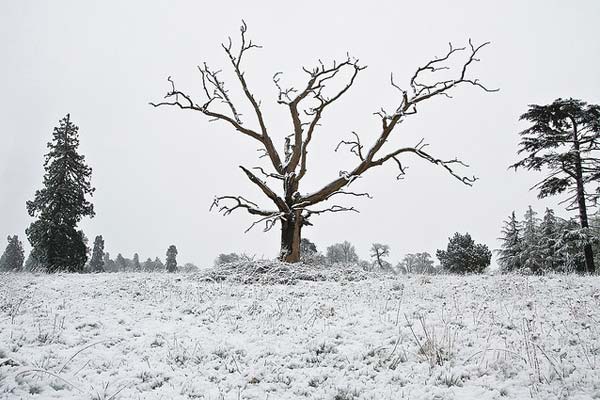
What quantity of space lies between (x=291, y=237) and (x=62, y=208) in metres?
18.7

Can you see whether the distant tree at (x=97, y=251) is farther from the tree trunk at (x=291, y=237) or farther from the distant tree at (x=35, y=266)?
the tree trunk at (x=291, y=237)

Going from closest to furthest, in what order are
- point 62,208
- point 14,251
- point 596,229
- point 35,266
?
point 35,266
point 596,229
point 62,208
point 14,251

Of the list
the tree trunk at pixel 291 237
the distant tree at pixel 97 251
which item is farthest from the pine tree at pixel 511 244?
the distant tree at pixel 97 251

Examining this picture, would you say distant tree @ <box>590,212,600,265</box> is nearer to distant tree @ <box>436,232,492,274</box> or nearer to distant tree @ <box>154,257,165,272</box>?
distant tree @ <box>436,232,492,274</box>

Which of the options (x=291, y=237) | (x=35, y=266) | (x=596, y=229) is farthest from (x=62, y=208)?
(x=596, y=229)

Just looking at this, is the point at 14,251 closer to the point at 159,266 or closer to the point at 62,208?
the point at 159,266

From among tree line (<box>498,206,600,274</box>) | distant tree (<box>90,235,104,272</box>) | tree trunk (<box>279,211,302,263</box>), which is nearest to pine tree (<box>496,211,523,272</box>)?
tree line (<box>498,206,600,274</box>)

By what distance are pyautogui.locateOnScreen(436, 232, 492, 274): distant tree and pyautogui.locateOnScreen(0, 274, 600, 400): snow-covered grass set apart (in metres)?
39.4

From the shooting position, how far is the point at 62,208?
81.3ft

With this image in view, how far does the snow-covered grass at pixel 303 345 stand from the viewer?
13.7 ft

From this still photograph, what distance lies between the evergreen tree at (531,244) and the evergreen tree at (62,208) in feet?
120

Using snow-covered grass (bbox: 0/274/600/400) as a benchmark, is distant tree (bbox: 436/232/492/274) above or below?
above

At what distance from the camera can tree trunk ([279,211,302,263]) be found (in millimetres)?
13492

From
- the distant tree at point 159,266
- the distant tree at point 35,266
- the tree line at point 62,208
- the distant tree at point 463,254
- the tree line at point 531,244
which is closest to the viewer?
the distant tree at point 35,266
